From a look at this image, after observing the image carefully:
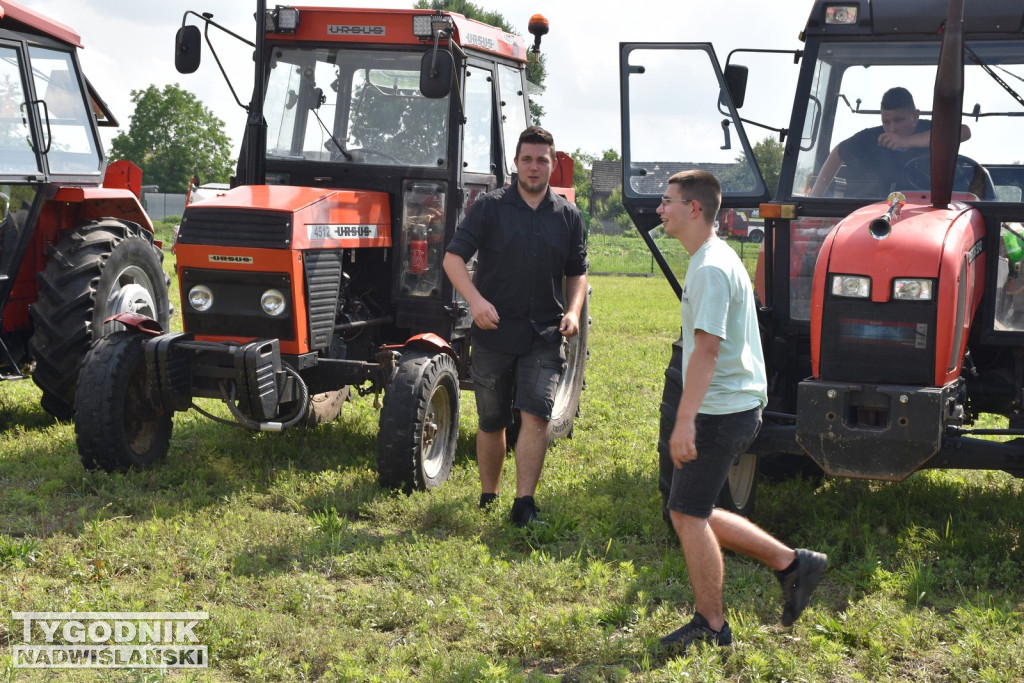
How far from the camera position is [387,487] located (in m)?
6.31

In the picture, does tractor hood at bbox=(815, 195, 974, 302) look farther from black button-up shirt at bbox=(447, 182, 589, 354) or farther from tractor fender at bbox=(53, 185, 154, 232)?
tractor fender at bbox=(53, 185, 154, 232)

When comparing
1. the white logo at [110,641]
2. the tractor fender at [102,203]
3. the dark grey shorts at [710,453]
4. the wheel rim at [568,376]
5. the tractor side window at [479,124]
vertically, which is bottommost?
the white logo at [110,641]

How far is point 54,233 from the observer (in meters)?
7.78

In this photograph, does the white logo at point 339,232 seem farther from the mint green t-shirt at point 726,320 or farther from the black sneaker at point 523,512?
the mint green t-shirt at point 726,320

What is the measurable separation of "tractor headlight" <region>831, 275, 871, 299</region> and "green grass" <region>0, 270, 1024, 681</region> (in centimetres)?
118

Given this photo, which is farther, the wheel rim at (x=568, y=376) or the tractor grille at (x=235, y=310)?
the wheel rim at (x=568, y=376)

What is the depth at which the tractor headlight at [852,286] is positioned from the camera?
16.5ft

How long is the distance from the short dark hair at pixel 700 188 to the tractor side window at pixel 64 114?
4849 mm

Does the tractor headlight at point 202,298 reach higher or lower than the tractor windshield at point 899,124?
lower

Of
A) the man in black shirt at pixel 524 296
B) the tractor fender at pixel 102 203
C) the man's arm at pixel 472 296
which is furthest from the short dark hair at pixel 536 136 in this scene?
the tractor fender at pixel 102 203

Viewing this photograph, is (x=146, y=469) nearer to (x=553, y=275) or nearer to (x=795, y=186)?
(x=553, y=275)

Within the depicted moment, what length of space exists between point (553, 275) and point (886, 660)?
2470mm

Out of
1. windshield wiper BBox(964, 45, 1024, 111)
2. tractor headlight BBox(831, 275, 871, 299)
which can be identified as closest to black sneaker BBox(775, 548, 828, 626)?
tractor headlight BBox(831, 275, 871, 299)

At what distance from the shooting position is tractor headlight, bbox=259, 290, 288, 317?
639 cm
